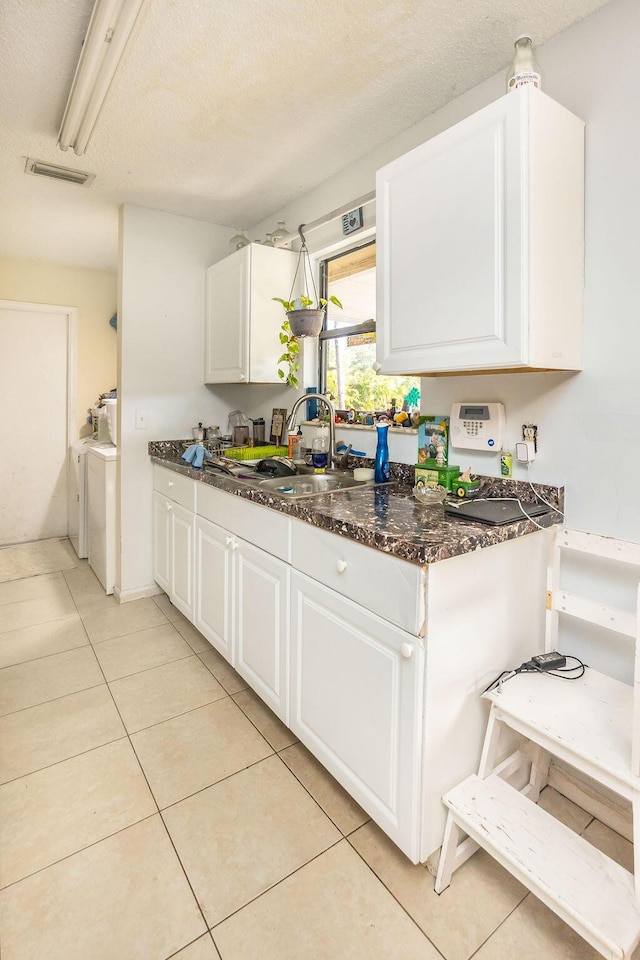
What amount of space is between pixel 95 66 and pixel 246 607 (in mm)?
1878

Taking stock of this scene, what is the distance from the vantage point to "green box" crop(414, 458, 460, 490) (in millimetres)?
1662

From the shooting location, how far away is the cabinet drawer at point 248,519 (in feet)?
5.26

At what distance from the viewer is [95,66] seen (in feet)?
5.00

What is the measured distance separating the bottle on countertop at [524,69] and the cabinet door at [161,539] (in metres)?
2.25

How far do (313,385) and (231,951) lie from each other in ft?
7.36

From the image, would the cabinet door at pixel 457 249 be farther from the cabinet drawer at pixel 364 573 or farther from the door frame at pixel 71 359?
the door frame at pixel 71 359

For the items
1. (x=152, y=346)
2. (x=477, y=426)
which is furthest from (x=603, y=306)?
(x=152, y=346)

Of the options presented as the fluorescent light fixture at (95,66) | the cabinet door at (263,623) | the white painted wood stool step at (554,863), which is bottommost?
the white painted wood stool step at (554,863)

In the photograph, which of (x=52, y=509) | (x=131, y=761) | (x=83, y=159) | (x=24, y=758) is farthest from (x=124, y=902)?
(x=52, y=509)

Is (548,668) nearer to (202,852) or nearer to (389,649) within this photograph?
(389,649)

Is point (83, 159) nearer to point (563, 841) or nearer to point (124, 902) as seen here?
point (124, 902)

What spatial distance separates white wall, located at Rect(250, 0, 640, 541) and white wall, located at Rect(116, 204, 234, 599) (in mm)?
2102

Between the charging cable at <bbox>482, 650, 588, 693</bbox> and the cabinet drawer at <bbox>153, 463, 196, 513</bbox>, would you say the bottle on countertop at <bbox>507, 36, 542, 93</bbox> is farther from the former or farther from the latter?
the cabinet drawer at <bbox>153, 463, 196, 513</bbox>

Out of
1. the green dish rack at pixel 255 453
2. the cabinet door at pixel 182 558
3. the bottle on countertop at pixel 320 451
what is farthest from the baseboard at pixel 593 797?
the green dish rack at pixel 255 453
